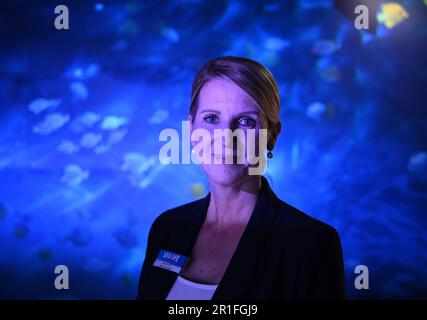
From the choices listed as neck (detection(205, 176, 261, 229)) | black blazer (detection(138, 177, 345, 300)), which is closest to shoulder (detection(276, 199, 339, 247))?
black blazer (detection(138, 177, 345, 300))

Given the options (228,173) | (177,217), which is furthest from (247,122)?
(177,217)

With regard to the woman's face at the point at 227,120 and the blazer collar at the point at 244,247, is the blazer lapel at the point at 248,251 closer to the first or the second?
the blazer collar at the point at 244,247

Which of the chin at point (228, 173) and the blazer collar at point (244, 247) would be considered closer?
the blazer collar at point (244, 247)

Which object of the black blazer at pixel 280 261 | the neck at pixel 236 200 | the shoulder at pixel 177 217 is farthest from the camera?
the shoulder at pixel 177 217

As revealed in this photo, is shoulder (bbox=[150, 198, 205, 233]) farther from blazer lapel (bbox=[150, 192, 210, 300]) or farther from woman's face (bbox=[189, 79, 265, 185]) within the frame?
woman's face (bbox=[189, 79, 265, 185])

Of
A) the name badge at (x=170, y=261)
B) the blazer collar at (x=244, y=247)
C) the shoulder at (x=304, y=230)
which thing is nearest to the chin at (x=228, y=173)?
the blazer collar at (x=244, y=247)

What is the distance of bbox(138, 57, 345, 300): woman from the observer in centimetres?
160

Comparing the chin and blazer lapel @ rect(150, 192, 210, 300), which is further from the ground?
the chin

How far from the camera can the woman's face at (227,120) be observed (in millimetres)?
1709

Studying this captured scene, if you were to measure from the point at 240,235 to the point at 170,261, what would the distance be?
0.30 meters

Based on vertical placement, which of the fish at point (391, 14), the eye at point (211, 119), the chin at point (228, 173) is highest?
the fish at point (391, 14)
